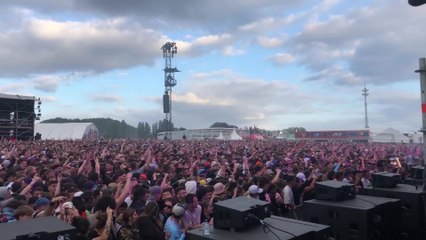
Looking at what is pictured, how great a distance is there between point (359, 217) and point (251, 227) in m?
1.61

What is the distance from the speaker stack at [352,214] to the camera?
423 centimetres

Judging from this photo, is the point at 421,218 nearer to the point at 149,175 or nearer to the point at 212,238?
the point at 212,238

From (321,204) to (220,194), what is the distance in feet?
10.0

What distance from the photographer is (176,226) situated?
538 cm

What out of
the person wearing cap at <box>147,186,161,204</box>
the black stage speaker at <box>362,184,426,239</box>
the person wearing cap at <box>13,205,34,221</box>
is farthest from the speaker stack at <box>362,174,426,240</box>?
the person wearing cap at <box>13,205,34,221</box>

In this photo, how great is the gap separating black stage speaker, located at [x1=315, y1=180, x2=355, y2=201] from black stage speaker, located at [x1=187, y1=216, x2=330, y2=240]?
128cm

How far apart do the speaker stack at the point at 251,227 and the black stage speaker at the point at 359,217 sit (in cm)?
97

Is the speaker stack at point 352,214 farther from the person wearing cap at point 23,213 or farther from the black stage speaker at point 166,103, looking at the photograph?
the black stage speaker at point 166,103

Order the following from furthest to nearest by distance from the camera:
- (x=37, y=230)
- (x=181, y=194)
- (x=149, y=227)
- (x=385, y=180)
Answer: (x=181, y=194)
(x=385, y=180)
(x=149, y=227)
(x=37, y=230)

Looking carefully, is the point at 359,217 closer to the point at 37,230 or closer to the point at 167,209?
the point at 167,209

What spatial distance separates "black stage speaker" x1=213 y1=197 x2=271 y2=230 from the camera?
10.6ft

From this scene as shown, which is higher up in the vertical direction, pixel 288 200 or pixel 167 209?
pixel 167 209

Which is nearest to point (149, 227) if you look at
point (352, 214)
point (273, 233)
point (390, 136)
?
point (273, 233)

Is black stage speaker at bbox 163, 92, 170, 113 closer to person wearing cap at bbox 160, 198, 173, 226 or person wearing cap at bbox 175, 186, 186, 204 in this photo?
person wearing cap at bbox 175, 186, 186, 204
